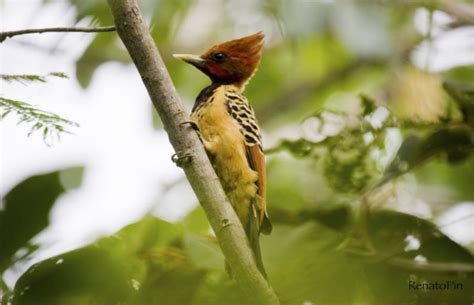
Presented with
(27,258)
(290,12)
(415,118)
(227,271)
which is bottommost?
(227,271)

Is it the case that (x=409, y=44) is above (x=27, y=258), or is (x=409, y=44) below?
above

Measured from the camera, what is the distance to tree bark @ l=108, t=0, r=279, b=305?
2.26 m

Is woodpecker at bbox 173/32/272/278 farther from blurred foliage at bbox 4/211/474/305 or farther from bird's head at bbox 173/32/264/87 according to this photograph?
blurred foliage at bbox 4/211/474/305

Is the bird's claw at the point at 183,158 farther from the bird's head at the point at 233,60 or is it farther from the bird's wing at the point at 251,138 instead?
the bird's head at the point at 233,60

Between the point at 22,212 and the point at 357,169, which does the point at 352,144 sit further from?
the point at 22,212

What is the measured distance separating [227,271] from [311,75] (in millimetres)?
5427

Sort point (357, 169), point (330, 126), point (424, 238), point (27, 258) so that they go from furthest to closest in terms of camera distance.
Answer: point (330, 126)
point (357, 169)
point (424, 238)
point (27, 258)

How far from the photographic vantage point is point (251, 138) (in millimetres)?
3494

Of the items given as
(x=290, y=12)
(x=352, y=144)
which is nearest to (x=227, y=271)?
(x=352, y=144)

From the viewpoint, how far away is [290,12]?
3.91 metres

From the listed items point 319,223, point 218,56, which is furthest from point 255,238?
point 218,56

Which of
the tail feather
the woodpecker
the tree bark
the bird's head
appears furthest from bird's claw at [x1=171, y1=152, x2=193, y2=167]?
the bird's head

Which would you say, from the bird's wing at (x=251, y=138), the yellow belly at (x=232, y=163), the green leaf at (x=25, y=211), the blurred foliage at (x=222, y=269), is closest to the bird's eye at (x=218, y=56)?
the bird's wing at (x=251, y=138)

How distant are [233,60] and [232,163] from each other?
73 cm
